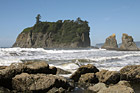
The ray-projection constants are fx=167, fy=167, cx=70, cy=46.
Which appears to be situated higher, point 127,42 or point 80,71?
point 127,42

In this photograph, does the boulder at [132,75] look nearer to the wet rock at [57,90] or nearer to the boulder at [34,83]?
the wet rock at [57,90]

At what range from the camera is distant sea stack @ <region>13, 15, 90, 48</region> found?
120312 millimetres

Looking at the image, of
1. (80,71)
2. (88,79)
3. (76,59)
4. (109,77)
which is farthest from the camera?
(76,59)

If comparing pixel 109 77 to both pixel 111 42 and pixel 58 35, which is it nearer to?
pixel 111 42

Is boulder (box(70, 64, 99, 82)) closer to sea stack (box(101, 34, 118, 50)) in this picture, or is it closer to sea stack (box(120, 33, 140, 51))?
sea stack (box(120, 33, 140, 51))

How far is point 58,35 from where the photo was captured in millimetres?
125688

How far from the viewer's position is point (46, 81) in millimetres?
7465

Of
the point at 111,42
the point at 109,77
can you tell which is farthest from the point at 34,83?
the point at 111,42

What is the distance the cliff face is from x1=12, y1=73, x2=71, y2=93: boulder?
109 m

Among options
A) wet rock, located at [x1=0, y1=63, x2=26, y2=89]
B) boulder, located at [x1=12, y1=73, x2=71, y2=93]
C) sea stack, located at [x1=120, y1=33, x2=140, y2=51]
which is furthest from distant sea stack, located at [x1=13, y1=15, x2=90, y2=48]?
boulder, located at [x1=12, y1=73, x2=71, y2=93]

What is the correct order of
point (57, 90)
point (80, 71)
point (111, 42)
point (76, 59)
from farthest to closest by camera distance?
point (111, 42), point (76, 59), point (80, 71), point (57, 90)

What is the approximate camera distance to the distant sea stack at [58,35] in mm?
120312

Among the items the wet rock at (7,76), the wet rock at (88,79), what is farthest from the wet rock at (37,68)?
the wet rock at (88,79)

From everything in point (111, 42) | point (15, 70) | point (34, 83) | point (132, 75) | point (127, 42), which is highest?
point (111, 42)
